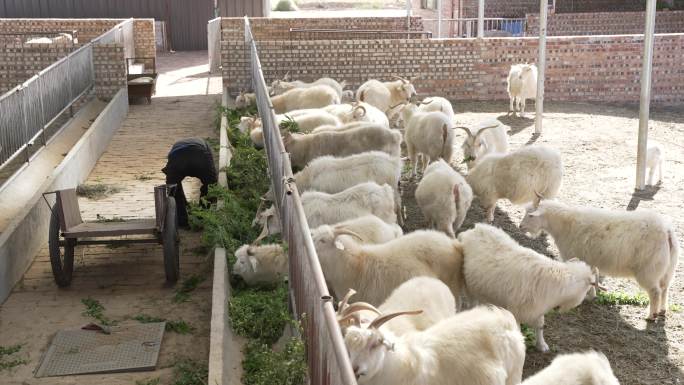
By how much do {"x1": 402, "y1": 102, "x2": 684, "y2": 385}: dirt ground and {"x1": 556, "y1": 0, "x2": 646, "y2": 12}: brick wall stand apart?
1328 centimetres

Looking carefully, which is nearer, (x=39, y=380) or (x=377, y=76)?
(x=39, y=380)

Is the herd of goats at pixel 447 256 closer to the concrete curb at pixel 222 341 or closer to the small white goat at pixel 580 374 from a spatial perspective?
the small white goat at pixel 580 374

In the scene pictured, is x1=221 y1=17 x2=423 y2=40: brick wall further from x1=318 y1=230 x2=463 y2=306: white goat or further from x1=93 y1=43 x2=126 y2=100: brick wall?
x1=318 y1=230 x2=463 y2=306: white goat

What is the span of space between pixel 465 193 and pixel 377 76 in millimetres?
10056

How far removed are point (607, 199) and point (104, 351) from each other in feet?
22.5

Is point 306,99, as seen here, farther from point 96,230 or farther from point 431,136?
point 96,230

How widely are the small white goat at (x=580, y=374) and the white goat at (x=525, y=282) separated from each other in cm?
157

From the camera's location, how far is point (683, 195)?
10656 millimetres

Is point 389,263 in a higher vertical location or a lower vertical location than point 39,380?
higher

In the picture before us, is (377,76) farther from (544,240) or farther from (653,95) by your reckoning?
(544,240)

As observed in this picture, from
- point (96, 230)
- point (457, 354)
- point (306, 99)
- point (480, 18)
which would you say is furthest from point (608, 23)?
point (457, 354)

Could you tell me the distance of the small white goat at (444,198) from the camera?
27.5ft

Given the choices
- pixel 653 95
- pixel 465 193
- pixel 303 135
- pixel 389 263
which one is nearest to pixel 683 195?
pixel 465 193

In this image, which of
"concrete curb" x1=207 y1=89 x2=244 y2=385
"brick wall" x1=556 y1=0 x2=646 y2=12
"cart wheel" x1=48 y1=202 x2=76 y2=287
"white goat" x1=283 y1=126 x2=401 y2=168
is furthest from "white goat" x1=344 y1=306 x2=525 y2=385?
"brick wall" x1=556 y1=0 x2=646 y2=12
